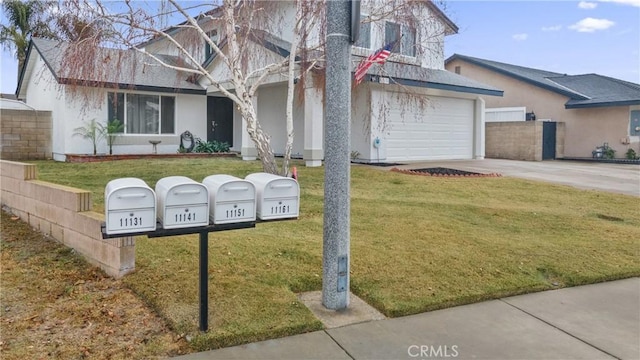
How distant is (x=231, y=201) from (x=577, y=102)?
2239 cm

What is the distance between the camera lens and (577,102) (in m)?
22.1

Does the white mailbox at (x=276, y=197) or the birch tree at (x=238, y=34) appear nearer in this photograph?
the white mailbox at (x=276, y=197)

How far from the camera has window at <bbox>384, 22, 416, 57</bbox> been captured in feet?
36.2

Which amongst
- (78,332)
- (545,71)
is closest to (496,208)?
(78,332)

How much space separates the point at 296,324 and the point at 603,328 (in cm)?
260

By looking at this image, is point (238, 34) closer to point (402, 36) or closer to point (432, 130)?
point (402, 36)

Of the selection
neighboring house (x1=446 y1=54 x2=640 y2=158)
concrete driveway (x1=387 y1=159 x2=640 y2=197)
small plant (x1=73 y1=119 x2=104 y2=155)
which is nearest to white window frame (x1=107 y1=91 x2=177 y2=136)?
small plant (x1=73 y1=119 x2=104 y2=155)

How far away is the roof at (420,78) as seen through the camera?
1330 centimetres

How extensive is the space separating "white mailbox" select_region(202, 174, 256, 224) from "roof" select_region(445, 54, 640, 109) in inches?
846

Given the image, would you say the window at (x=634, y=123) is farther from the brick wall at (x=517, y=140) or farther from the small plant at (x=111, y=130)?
the small plant at (x=111, y=130)

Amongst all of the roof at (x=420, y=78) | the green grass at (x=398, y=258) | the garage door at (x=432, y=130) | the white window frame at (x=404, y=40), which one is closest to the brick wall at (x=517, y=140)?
the roof at (x=420, y=78)

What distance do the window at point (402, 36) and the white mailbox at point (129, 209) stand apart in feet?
26.0

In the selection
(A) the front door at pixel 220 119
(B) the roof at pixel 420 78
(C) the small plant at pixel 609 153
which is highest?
(B) the roof at pixel 420 78

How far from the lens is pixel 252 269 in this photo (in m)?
5.15
